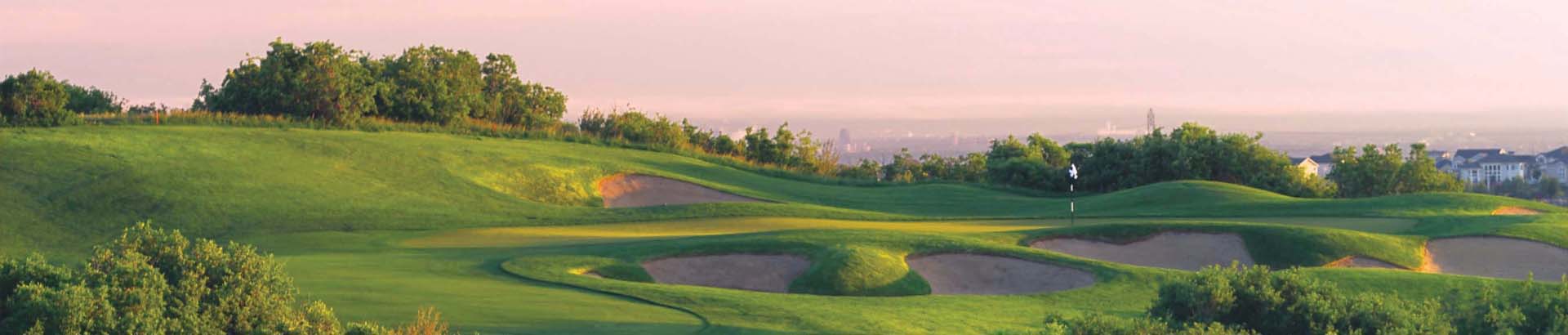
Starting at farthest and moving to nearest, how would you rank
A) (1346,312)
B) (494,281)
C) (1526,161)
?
(1526,161) < (494,281) < (1346,312)

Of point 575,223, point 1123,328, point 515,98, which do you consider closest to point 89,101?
point 515,98

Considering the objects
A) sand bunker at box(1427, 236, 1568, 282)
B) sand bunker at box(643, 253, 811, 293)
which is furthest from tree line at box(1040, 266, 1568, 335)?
sand bunker at box(1427, 236, 1568, 282)

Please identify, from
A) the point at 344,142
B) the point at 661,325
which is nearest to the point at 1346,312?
the point at 661,325

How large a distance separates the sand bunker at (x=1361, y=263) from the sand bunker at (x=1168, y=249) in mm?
1987

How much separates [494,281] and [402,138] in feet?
119

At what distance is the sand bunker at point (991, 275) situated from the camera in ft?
87.0

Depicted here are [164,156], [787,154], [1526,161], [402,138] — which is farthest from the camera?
[1526,161]

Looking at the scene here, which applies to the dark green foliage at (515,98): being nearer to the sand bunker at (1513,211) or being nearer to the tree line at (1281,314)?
the sand bunker at (1513,211)

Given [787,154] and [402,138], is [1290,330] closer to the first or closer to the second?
[402,138]

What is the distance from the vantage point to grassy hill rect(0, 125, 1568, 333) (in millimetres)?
21156

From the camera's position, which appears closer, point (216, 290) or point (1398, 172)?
point (216, 290)

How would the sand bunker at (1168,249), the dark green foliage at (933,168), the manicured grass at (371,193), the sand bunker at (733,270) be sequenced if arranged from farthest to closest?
1. the dark green foliage at (933,168)
2. the manicured grass at (371,193)
3. the sand bunker at (1168,249)
4. the sand bunker at (733,270)

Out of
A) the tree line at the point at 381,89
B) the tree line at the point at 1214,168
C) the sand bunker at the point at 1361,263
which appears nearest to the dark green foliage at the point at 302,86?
the tree line at the point at 381,89

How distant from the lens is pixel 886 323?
781 inches
